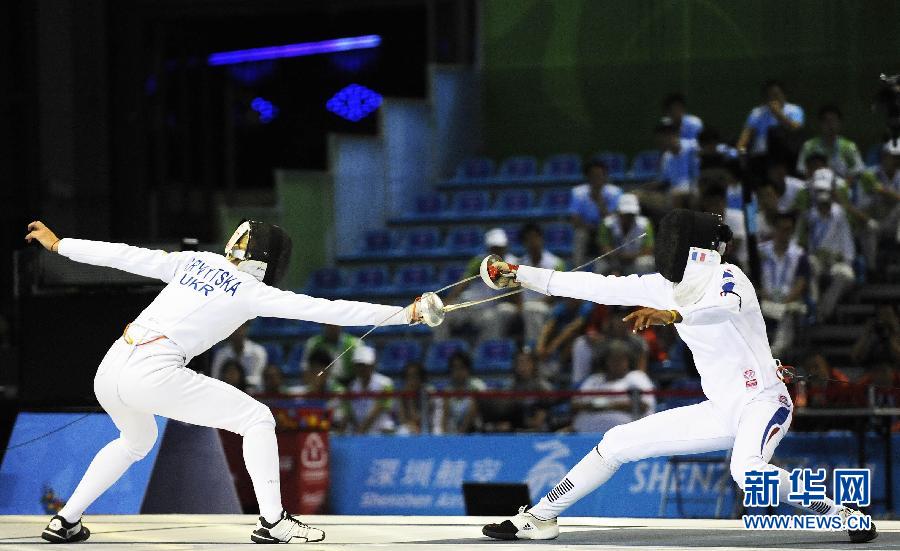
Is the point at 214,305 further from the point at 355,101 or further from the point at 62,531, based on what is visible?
the point at 355,101

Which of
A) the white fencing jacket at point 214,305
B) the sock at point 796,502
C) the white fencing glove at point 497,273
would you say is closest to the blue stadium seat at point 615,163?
the white fencing glove at point 497,273

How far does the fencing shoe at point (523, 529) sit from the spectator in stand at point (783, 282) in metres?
4.12

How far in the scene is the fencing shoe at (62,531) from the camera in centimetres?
675

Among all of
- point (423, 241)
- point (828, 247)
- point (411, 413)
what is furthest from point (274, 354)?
point (828, 247)

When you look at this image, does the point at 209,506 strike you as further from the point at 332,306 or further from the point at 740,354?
the point at 740,354

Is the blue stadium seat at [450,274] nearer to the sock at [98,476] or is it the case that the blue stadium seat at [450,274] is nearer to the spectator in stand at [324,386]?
the spectator in stand at [324,386]

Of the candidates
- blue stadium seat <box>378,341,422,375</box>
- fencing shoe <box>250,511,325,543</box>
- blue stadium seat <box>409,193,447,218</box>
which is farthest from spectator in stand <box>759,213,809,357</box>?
fencing shoe <box>250,511,325,543</box>

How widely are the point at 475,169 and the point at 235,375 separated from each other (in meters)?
4.56

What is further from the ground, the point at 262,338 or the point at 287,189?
the point at 287,189

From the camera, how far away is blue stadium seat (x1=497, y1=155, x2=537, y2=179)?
1459 centimetres

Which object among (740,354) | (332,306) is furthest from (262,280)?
(740,354)

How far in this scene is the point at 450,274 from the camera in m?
13.3

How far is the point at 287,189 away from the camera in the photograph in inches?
565

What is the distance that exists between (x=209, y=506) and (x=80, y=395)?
1.06 metres
